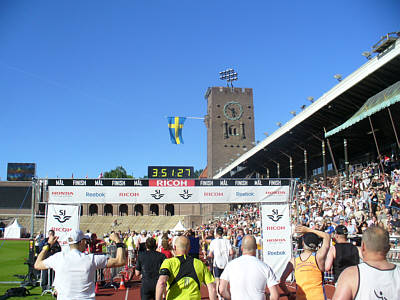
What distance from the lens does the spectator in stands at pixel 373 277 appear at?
3055 mm

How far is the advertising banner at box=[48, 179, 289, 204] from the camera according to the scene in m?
15.1

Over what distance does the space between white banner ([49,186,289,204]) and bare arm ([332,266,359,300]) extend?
1249 cm

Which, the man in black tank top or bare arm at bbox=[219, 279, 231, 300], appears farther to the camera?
the man in black tank top

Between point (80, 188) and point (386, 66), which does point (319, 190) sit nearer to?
point (386, 66)

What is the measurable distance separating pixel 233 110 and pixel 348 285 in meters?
76.8

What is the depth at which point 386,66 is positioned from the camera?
19156mm

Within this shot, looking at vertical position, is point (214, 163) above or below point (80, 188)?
above

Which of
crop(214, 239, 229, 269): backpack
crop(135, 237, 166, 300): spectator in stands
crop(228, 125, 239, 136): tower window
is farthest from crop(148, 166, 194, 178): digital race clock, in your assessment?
crop(228, 125, 239, 136): tower window

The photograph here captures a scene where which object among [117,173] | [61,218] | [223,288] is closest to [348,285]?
[223,288]

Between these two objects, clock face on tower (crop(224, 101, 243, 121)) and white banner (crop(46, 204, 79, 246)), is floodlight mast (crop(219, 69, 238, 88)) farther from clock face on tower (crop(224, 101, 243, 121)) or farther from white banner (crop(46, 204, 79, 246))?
white banner (crop(46, 204, 79, 246))

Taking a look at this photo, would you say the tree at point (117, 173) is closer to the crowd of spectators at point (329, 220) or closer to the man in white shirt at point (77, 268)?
the crowd of spectators at point (329, 220)

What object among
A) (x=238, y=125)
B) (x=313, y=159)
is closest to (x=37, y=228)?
(x=238, y=125)

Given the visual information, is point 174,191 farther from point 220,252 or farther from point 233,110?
point 233,110

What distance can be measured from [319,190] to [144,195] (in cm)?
1737
